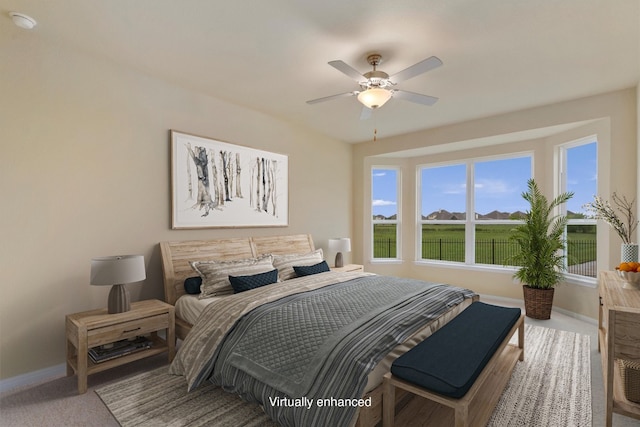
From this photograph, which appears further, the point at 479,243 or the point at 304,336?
the point at 479,243

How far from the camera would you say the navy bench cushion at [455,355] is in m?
1.73

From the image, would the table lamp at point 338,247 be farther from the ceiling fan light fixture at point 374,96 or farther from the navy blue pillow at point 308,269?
the ceiling fan light fixture at point 374,96

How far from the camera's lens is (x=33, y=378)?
2568mm

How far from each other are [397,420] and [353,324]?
2.06ft

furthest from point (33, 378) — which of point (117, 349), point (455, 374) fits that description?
point (455, 374)

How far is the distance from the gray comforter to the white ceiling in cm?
213

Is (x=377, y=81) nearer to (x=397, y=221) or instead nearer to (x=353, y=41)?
(x=353, y=41)

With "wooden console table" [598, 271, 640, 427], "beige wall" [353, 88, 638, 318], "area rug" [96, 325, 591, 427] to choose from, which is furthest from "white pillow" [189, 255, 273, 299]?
"beige wall" [353, 88, 638, 318]

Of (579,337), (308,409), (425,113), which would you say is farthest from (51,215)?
(579,337)

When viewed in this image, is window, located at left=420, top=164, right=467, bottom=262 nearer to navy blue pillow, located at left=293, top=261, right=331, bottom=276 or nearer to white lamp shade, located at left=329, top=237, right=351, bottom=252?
white lamp shade, located at left=329, top=237, right=351, bottom=252

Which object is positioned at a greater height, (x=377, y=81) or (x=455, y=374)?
(x=377, y=81)

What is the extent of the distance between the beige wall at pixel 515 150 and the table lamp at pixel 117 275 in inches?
159

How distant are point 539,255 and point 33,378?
18.0 ft

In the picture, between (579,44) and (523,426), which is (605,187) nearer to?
(579,44)
